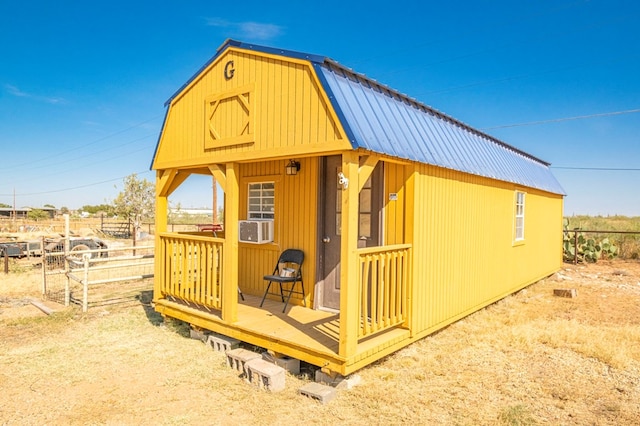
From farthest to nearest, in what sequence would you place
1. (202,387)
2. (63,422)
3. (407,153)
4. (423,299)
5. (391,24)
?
(391,24), (423,299), (407,153), (202,387), (63,422)

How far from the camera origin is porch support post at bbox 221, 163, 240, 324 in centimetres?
504

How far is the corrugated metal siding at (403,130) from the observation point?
13.5ft

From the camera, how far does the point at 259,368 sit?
13.7 ft

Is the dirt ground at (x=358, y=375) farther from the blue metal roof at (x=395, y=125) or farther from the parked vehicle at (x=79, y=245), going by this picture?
the parked vehicle at (x=79, y=245)

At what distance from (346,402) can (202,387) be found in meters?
1.49

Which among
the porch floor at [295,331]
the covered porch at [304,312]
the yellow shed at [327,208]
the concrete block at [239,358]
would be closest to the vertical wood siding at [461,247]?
the yellow shed at [327,208]

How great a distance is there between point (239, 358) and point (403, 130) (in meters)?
3.21

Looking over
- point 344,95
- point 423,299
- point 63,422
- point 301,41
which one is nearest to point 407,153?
point 344,95

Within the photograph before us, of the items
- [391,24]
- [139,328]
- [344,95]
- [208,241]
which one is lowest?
[139,328]

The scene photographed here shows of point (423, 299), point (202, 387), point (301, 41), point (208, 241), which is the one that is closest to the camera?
point (202, 387)

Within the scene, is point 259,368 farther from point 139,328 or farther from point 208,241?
point 139,328

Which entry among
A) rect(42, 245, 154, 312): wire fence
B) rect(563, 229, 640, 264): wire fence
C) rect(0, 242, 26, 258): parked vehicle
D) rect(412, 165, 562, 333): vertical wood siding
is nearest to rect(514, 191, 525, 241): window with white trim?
rect(412, 165, 562, 333): vertical wood siding

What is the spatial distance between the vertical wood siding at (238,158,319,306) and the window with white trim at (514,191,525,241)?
4.96m

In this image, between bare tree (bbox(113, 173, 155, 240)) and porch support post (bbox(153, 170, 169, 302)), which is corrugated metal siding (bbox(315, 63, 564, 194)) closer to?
porch support post (bbox(153, 170, 169, 302))
